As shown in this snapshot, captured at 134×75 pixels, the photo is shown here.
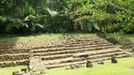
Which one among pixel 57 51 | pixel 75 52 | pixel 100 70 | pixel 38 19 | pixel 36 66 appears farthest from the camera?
pixel 38 19

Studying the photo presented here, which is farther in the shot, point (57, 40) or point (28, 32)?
point (28, 32)

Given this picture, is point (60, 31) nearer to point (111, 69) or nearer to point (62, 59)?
point (62, 59)

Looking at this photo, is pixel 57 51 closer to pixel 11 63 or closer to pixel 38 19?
pixel 11 63

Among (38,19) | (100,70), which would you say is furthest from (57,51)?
(38,19)

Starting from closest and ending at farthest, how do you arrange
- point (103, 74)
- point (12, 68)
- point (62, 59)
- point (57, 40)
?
point (103, 74) → point (12, 68) → point (62, 59) → point (57, 40)

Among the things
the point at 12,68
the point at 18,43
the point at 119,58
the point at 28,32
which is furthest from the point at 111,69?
the point at 28,32

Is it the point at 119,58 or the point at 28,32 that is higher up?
Answer: the point at 28,32

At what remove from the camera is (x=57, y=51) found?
19.2 m

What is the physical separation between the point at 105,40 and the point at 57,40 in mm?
4437

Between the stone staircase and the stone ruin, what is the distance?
0.43 metres

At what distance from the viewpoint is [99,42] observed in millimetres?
22453

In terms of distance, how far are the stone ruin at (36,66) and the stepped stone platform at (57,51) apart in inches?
14.7

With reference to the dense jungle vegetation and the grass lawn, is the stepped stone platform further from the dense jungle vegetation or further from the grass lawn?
the dense jungle vegetation

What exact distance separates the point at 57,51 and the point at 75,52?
1258mm
